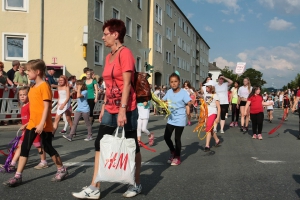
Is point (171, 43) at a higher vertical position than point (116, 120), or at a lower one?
higher

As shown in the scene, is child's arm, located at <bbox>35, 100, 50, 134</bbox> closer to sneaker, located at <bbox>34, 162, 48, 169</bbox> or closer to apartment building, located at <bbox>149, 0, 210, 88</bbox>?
sneaker, located at <bbox>34, 162, 48, 169</bbox>

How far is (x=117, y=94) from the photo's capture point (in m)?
3.88

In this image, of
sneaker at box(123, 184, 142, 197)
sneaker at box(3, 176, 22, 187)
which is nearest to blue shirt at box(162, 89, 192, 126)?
sneaker at box(123, 184, 142, 197)

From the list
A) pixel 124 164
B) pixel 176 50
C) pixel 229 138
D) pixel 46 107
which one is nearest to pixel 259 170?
pixel 124 164

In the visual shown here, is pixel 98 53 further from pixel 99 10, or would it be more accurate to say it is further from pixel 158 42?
pixel 158 42

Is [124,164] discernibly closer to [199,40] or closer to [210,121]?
[210,121]

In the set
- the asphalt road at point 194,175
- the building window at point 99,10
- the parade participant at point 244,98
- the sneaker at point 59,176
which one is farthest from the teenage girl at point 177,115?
the building window at point 99,10

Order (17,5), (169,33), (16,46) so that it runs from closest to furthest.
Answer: (17,5) < (16,46) < (169,33)

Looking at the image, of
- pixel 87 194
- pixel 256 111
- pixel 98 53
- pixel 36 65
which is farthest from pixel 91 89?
pixel 98 53

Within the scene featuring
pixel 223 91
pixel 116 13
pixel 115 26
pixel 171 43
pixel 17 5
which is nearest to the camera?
pixel 115 26

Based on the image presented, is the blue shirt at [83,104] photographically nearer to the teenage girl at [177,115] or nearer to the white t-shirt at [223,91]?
the teenage girl at [177,115]

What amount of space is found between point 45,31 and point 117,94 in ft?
59.7

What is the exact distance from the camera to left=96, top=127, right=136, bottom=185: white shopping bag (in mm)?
3654

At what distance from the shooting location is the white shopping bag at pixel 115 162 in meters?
3.65
